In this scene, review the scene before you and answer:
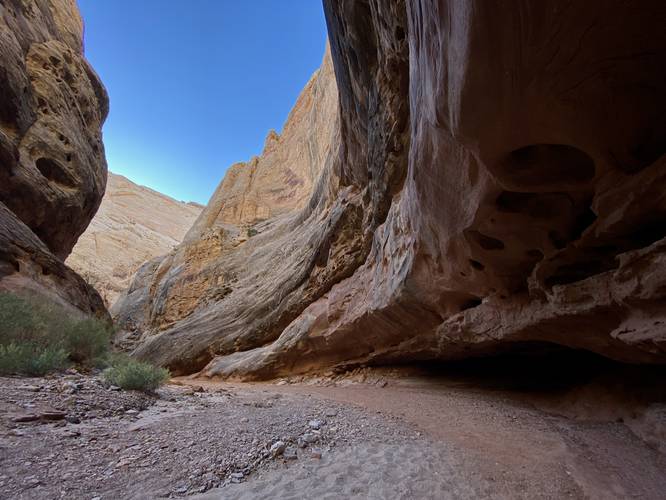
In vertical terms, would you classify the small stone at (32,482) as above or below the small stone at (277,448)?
below

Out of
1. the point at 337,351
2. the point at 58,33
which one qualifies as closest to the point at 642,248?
the point at 337,351

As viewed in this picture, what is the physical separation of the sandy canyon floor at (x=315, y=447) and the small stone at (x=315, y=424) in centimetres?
2

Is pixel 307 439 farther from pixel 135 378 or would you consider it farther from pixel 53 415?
pixel 135 378

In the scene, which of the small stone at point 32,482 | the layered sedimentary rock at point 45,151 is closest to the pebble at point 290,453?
the small stone at point 32,482

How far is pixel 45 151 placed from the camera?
1176cm

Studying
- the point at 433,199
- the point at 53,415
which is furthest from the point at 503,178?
the point at 53,415

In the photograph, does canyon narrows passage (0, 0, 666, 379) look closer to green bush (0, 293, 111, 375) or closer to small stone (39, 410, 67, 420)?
green bush (0, 293, 111, 375)

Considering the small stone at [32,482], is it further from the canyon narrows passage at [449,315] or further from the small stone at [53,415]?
the small stone at [53,415]

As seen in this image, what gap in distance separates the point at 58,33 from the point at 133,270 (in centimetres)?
2891

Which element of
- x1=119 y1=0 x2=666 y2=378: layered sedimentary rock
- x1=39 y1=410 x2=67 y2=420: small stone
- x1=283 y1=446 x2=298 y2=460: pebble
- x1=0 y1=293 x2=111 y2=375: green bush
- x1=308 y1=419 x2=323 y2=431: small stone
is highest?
x1=119 y1=0 x2=666 y2=378: layered sedimentary rock

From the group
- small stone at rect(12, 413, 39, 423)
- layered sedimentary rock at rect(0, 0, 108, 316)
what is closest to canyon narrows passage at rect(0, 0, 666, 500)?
small stone at rect(12, 413, 39, 423)

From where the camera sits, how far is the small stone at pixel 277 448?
2.42 meters

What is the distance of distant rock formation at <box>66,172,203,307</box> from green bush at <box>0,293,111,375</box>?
2080 cm

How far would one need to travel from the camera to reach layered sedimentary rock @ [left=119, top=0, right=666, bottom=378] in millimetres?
1853
